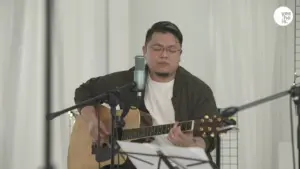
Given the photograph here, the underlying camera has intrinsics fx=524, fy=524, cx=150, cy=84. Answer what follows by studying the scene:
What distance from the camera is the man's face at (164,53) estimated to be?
2434 millimetres

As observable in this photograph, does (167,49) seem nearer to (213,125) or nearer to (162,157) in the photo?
(213,125)

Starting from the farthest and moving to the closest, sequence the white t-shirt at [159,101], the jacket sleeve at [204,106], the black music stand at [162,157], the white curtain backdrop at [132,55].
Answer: the white curtain backdrop at [132,55] → the white t-shirt at [159,101] → the jacket sleeve at [204,106] → the black music stand at [162,157]

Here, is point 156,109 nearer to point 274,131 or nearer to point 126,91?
point 126,91

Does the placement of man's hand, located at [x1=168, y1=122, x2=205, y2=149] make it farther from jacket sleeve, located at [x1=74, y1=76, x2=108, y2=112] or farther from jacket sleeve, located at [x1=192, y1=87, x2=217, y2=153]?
jacket sleeve, located at [x1=74, y1=76, x2=108, y2=112]

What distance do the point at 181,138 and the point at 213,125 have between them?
15 centimetres

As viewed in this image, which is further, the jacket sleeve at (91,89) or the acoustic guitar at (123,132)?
the jacket sleeve at (91,89)

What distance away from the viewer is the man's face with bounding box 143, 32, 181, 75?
243 cm

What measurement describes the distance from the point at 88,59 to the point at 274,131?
50.5 inches

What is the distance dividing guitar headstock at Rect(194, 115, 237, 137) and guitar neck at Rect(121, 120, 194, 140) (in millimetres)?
46

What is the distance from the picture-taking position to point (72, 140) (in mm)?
2678

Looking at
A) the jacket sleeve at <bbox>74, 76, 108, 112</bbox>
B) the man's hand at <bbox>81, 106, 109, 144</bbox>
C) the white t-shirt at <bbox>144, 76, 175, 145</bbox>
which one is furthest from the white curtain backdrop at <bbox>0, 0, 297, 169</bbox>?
the white t-shirt at <bbox>144, 76, 175, 145</bbox>

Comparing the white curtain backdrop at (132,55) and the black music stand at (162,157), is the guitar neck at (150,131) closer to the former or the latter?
the black music stand at (162,157)

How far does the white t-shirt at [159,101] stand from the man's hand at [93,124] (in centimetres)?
24

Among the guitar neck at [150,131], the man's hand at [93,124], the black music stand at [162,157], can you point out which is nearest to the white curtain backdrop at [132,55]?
the man's hand at [93,124]
